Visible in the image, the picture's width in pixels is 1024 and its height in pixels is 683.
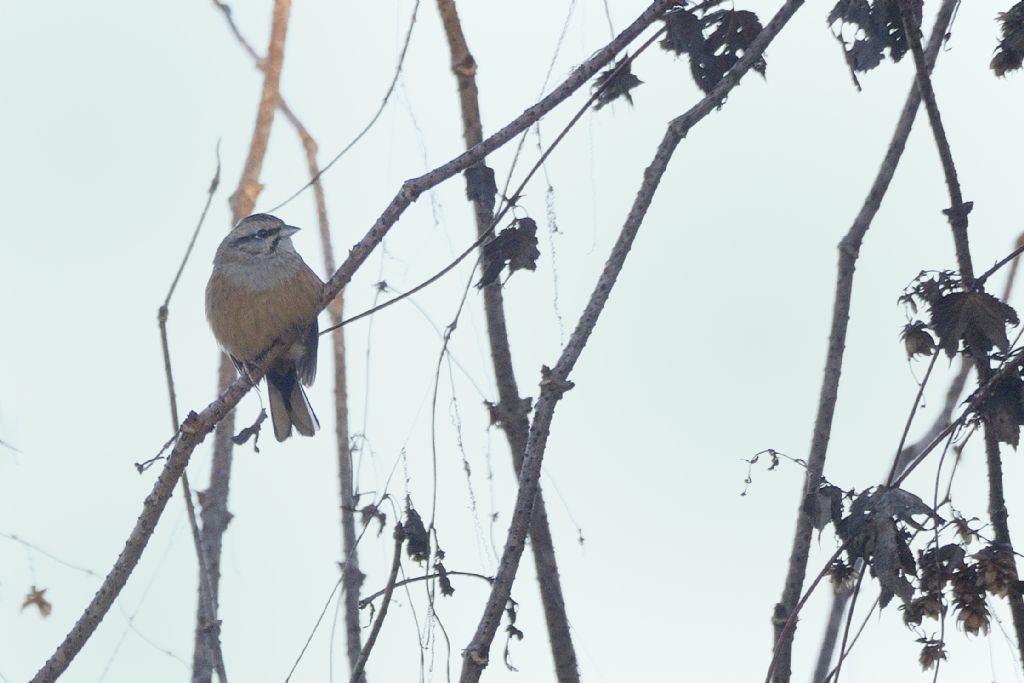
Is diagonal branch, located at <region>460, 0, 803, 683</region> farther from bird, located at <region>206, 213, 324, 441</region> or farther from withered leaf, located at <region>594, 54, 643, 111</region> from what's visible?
bird, located at <region>206, 213, 324, 441</region>

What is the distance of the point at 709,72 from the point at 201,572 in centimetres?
207

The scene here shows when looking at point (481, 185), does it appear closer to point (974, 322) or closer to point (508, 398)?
point (508, 398)

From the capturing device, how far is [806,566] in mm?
3332

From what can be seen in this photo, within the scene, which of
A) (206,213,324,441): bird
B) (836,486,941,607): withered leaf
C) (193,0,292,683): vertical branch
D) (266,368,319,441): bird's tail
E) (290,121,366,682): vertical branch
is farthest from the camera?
(266,368,319,441): bird's tail

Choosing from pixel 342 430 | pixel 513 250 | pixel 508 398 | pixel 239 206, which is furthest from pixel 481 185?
pixel 239 206

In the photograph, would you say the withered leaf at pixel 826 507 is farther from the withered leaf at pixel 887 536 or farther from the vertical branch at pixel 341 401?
the vertical branch at pixel 341 401

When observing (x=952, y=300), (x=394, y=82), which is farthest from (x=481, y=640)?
(x=394, y=82)

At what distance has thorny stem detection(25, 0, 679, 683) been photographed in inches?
120

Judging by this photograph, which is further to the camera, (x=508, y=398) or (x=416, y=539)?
(x=508, y=398)

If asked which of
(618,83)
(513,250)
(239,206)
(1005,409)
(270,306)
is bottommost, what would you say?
(1005,409)

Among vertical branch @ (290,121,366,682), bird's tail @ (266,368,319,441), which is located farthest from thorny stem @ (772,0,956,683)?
bird's tail @ (266,368,319,441)

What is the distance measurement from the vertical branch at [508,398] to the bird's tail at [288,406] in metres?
2.03

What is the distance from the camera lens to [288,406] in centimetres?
596

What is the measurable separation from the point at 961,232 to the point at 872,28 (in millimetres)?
579
